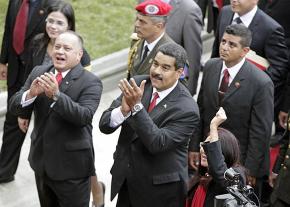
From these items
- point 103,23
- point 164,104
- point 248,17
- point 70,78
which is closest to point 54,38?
point 70,78

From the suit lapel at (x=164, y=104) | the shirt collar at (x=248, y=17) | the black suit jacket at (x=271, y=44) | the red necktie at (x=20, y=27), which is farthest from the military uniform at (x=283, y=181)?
the red necktie at (x=20, y=27)

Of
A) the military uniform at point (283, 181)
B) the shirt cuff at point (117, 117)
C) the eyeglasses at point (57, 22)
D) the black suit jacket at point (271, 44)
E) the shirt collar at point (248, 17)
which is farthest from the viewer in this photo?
the shirt collar at point (248, 17)

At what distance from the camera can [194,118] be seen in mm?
4738

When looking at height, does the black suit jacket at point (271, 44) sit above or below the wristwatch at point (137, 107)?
below

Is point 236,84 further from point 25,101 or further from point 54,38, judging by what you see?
point 25,101

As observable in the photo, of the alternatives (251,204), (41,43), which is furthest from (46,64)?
(251,204)

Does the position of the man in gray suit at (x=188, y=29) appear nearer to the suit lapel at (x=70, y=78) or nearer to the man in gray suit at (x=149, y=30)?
the man in gray suit at (x=149, y=30)

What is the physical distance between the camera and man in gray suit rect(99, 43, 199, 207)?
4.69 metres

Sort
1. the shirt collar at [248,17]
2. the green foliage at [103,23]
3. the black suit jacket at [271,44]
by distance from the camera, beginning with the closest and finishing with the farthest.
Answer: the black suit jacket at [271,44] → the shirt collar at [248,17] → the green foliage at [103,23]

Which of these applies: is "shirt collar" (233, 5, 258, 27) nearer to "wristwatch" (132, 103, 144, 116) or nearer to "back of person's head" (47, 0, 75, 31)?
"back of person's head" (47, 0, 75, 31)

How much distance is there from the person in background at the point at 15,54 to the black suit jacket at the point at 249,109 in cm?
175

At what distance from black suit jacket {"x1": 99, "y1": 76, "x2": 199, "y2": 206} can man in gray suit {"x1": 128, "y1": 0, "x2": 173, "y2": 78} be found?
0.89 meters

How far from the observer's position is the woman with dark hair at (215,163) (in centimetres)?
423

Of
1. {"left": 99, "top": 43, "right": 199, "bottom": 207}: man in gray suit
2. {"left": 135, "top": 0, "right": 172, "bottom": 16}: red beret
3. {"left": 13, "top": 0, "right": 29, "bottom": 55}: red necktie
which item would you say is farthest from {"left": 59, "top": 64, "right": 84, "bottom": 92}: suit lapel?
{"left": 13, "top": 0, "right": 29, "bottom": 55}: red necktie
